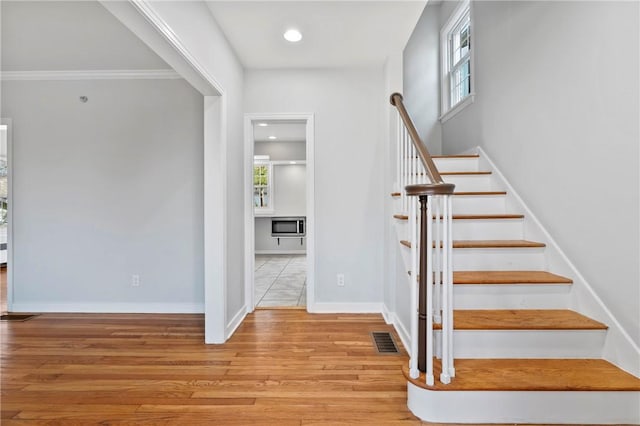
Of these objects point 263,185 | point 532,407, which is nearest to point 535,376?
point 532,407

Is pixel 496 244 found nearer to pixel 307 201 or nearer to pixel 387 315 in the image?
pixel 387 315

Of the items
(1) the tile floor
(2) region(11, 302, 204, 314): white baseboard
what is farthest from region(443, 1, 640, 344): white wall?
(2) region(11, 302, 204, 314): white baseboard

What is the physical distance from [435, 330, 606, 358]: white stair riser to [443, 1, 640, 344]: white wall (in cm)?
20

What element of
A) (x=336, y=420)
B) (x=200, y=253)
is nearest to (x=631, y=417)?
(x=336, y=420)

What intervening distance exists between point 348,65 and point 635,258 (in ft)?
8.89

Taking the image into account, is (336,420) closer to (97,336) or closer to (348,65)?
(97,336)

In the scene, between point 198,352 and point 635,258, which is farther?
point 198,352

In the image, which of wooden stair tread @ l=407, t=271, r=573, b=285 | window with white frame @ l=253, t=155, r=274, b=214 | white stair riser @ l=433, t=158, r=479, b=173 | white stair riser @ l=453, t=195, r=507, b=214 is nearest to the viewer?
wooden stair tread @ l=407, t=271, r=573, b=285

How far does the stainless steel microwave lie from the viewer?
7.31 metres

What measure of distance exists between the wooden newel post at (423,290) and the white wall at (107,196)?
2417 mm

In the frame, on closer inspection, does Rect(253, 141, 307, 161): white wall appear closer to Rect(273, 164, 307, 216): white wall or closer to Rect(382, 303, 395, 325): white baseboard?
Rect(273, 164, 307, 216): white wall

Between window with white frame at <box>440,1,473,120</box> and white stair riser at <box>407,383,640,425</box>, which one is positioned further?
window with white frame at <box>440,1,473,120</box>

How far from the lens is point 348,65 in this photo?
321cm

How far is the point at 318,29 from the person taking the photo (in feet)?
8.54
